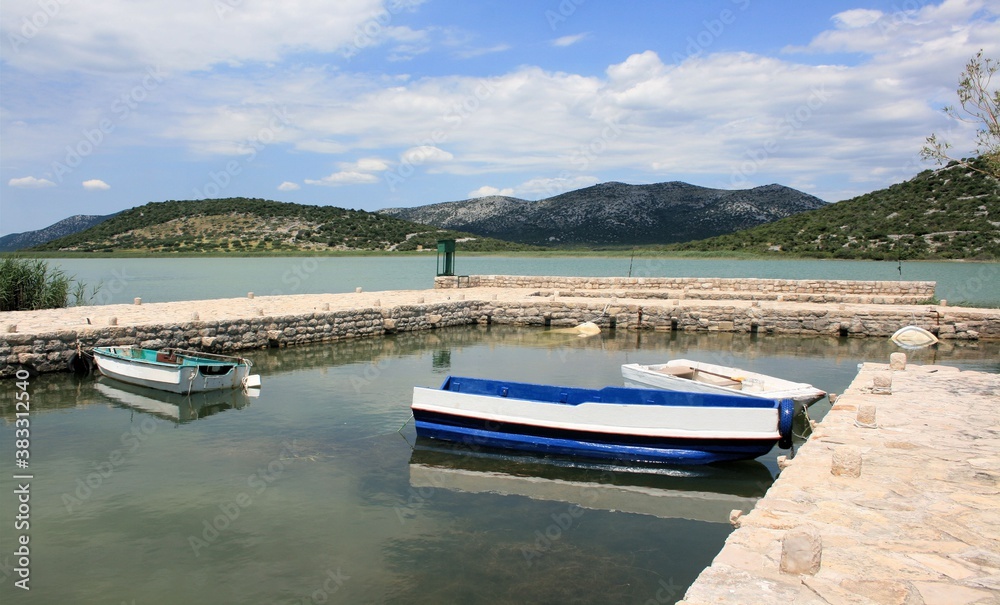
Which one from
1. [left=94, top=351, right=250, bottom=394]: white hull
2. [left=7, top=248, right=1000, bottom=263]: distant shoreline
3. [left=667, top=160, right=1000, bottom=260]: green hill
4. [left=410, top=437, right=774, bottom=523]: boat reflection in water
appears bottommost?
[left=410, top=437, right=774, bottom=523]: boat reflection in water

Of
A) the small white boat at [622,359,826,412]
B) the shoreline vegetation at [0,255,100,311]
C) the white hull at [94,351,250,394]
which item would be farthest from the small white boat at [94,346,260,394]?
the small white boat at [622,359,826,412]

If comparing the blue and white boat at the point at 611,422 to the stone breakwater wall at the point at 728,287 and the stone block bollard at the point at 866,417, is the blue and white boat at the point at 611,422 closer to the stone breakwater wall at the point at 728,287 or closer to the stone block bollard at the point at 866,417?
the stone block bollard at the point at 866,417

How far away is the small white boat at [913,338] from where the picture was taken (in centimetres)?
1945

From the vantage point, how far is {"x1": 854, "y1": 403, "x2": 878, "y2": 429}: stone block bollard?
8109mm

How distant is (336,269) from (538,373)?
40256mm

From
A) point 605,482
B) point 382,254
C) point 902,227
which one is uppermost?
point 902,227

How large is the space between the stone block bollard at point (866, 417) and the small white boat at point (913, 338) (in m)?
13.2

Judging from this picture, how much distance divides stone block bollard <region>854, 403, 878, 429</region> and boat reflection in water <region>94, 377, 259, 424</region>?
9869 mm

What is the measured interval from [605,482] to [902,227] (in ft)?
184

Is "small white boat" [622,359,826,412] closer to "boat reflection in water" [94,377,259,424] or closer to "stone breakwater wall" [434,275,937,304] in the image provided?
"boat reflection in water" [94,377,259,424]

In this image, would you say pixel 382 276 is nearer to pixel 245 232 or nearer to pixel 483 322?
pixel 483 322

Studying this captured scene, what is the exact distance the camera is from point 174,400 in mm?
12547

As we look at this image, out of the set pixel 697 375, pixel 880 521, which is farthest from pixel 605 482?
pixel 697 375

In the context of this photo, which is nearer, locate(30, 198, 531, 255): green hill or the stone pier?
the stone pier
